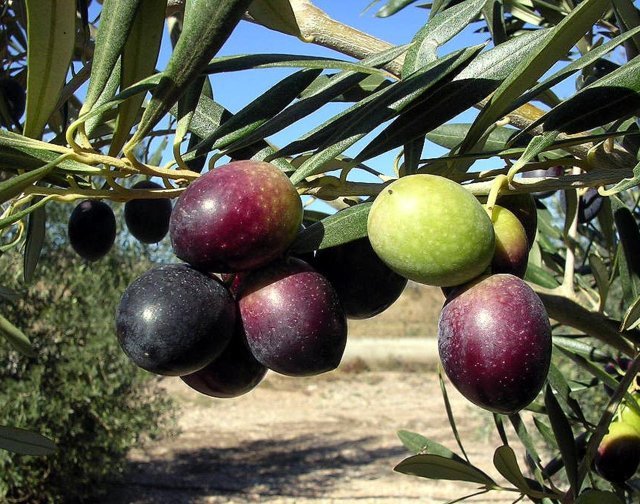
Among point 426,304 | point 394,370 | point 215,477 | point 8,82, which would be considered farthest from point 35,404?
point 426,304

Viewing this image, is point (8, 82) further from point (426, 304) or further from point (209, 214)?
point (426, 304)

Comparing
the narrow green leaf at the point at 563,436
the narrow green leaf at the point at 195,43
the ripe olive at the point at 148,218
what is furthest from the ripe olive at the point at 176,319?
the narrow green leaf at the point at 563,436

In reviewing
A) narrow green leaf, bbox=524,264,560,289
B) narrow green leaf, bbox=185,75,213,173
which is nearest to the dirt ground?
narrow green leaf, bbox=524,264,560,289

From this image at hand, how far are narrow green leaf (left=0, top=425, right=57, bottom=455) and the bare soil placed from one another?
7246 millimetres

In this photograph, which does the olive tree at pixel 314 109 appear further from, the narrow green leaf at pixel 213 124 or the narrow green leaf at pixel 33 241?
the narrow green leaf at pixel 33 241

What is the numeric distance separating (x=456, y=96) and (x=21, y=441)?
0.67 meters

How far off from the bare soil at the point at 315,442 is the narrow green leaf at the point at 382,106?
7.50m

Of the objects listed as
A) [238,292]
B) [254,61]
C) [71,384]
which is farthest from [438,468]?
[71,384]

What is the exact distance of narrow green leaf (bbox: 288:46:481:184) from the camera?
2.11ft

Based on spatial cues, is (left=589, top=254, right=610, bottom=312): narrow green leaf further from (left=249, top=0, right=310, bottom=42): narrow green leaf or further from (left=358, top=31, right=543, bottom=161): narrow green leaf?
(left=249, top=0, right=310, bottom=42): narrow green leaf

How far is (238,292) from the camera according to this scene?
0.64 metres

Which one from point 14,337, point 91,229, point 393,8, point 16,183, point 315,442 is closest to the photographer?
point 16,183

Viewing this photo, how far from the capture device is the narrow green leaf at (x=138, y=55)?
2.13ft

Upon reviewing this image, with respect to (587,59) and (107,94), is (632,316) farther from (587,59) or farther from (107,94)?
(107,94)
